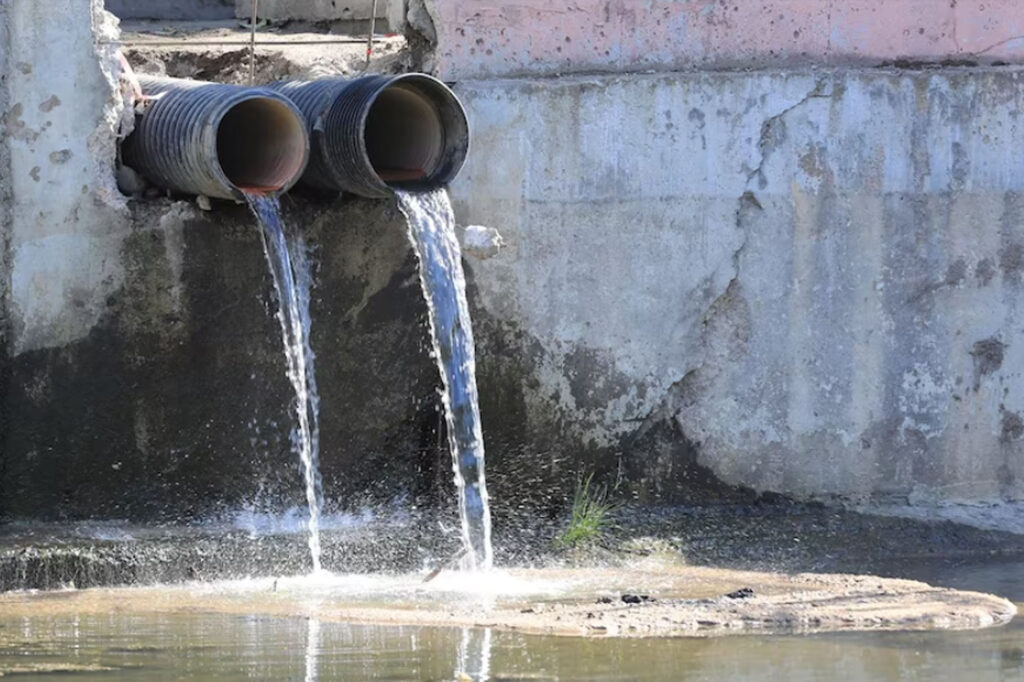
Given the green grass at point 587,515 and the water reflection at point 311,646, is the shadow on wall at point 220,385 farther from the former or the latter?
the water reflection at point 311,646

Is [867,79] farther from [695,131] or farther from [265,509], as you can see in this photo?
[265,509]

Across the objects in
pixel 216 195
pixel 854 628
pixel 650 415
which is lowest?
pixel 854 628

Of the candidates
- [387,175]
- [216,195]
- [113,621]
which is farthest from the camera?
[387,175]

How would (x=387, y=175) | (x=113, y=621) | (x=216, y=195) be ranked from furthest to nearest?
(x=387, y=175) < (x=216, y=195) < (x=113, y=621)

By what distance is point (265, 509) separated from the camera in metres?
7.32

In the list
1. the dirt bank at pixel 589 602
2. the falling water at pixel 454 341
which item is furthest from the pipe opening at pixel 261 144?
the dirt bank at pixel 589 602

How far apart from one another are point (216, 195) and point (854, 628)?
2631mm

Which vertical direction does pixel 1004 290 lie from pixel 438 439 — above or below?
above

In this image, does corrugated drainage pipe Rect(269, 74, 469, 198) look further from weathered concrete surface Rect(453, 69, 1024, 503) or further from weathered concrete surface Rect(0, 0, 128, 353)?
weathered concrete surface Rect(0, 0, 128, 353)

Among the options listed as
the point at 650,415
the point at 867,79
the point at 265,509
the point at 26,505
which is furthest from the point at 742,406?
the point at 26,505

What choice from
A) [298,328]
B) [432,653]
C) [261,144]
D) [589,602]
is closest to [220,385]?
[298,328]

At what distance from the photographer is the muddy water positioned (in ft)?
17.2

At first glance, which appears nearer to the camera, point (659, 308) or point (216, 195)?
point (216, 195)

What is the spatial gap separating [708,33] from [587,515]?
1.93m
